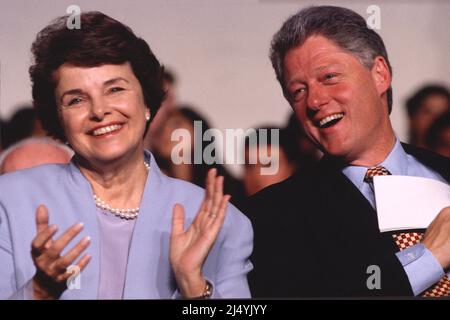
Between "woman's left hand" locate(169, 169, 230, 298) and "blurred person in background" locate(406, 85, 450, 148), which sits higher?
"blurred person in background" locate(406, 85, 450, 148)

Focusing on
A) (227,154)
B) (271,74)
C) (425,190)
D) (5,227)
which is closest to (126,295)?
(5,227)

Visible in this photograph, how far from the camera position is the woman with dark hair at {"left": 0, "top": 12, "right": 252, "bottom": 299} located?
6.69 feet

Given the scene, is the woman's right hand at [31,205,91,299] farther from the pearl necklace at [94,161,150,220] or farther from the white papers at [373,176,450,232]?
the white papers at [373,176,450,232]

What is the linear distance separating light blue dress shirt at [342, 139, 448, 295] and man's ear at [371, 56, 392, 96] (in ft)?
0.54

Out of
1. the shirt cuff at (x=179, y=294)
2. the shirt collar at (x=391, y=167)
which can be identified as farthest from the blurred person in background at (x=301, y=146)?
the shirt cuff at (x=179, y=294)

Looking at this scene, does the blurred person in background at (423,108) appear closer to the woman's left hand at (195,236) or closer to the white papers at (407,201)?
the white papers at (407,201)

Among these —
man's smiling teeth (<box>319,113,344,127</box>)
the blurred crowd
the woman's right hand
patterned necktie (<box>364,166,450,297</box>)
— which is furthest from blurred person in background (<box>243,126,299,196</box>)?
the woman's right hand

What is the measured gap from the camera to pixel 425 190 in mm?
2258

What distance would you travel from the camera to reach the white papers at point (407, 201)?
2.21 m

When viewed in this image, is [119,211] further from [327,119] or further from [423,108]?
[423,108]

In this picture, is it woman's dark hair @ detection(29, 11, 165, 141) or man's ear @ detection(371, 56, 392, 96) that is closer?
woman's dark hair @ detection(29, 11, 165, 141)

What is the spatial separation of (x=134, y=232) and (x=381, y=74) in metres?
0.87

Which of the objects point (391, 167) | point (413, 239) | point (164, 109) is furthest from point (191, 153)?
point (413, 239)

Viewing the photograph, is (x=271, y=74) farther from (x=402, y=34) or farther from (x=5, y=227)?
(x=5, y=227)
